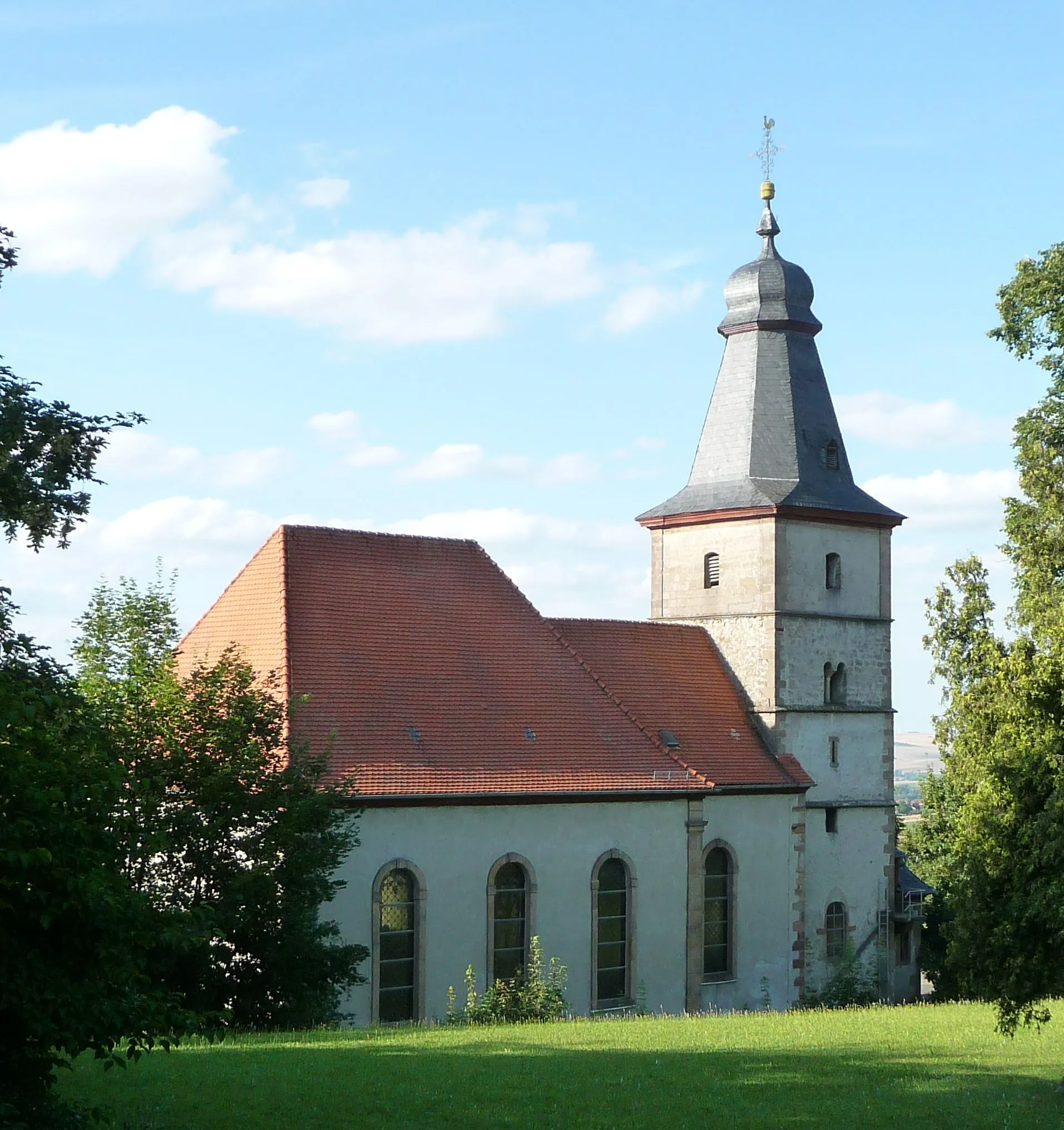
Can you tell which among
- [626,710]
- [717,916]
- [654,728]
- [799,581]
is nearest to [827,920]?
[717,916]

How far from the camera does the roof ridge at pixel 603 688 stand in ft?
105

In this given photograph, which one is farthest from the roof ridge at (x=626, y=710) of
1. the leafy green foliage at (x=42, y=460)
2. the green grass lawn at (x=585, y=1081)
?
the leafy green foliage at (x=42, y=460)

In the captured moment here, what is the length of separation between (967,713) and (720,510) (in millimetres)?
15787

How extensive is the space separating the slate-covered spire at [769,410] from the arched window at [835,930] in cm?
936

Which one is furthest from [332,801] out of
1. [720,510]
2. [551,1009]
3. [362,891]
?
[720,510]

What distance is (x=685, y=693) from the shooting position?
3472 cm

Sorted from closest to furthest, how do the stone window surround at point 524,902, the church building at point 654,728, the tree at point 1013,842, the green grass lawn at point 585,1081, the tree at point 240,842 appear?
the green grass lawn at point 585,1081, the tree at point 1013,842, the tree at point 240,842, the church building at point 654,728, the stone window surround at point 524,902

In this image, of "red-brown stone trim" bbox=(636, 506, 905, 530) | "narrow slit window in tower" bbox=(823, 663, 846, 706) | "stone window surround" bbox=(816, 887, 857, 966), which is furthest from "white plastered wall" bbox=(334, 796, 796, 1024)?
"red-brown stone trim" bbox=(636, 506, 905, 530)

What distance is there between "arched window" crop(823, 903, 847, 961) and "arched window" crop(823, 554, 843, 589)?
295 inches

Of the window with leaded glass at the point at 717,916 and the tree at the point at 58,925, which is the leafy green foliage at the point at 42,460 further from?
the window with leaded glass at the point at 717,916

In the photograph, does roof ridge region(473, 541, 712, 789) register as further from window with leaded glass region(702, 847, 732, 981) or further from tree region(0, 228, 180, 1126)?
tree region(0, 228, 180, 1126)

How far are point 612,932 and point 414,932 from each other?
4.86 metres

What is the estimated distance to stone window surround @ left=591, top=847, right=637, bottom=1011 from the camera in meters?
30.0

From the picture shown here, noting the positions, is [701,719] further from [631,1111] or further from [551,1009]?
[631,1111]
